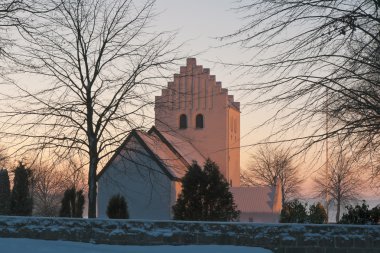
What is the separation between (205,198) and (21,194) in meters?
10.5

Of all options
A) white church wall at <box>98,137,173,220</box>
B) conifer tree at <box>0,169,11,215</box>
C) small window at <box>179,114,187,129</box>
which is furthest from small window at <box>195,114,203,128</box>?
conifer tree at <box>0,169,11,215</box>

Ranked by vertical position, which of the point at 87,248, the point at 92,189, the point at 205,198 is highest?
the point at 92,189

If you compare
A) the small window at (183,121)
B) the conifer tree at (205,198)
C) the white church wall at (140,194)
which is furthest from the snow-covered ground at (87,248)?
the small window at (183,121)

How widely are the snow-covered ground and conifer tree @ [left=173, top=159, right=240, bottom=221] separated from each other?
9.85 meters

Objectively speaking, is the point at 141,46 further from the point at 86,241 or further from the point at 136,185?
the point at 136,185

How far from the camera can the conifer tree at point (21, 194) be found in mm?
28141

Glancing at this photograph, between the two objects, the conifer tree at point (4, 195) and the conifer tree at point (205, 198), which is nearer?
the conifer tree at point (205, 198)

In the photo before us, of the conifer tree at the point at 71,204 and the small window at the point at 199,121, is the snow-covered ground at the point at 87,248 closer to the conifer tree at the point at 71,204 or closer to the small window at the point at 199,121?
the conifer tree at the point at 71,204

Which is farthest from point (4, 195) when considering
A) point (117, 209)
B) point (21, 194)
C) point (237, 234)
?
point (237, 234)

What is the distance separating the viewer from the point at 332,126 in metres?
11.3

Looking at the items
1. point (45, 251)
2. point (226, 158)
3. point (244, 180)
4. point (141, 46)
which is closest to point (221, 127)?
point (226, 158)

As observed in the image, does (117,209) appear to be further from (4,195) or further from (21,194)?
(4,195)

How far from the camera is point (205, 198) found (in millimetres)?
21969

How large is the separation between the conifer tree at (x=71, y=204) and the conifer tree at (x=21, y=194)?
1548mm
